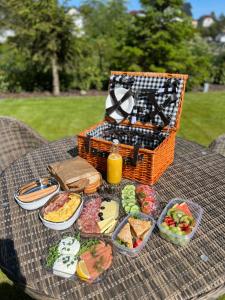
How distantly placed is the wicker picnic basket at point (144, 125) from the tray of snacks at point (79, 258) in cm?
77

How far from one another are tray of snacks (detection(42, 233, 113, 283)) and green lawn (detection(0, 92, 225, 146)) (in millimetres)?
3999

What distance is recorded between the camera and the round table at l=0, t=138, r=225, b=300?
1.27m

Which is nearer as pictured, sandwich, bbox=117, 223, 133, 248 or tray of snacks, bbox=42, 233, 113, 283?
tray of snacks, bbox=42, 233, 113, 283

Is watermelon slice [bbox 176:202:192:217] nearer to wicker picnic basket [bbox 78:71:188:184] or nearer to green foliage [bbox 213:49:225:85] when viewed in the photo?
wicker picnic basket [bbox 78:71:188:184]

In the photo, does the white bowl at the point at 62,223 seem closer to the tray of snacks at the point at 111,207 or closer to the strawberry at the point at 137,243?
the tray of snacks at the point at 111,207

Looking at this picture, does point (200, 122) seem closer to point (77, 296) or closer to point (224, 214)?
point (224, 214)

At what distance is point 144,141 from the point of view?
8.71ft

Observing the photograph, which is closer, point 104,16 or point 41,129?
point 41,129

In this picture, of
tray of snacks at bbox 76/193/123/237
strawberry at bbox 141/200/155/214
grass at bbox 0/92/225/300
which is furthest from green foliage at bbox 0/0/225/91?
strawberry at bbox 141/200/155/214

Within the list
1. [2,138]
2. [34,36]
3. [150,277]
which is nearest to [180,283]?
[150,277]

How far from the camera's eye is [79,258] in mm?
1342

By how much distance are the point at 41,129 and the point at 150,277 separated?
4.81 metres

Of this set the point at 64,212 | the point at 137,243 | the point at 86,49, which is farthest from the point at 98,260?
the point at 86,49

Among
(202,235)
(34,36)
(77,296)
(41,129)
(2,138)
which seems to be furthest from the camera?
(34,36)
